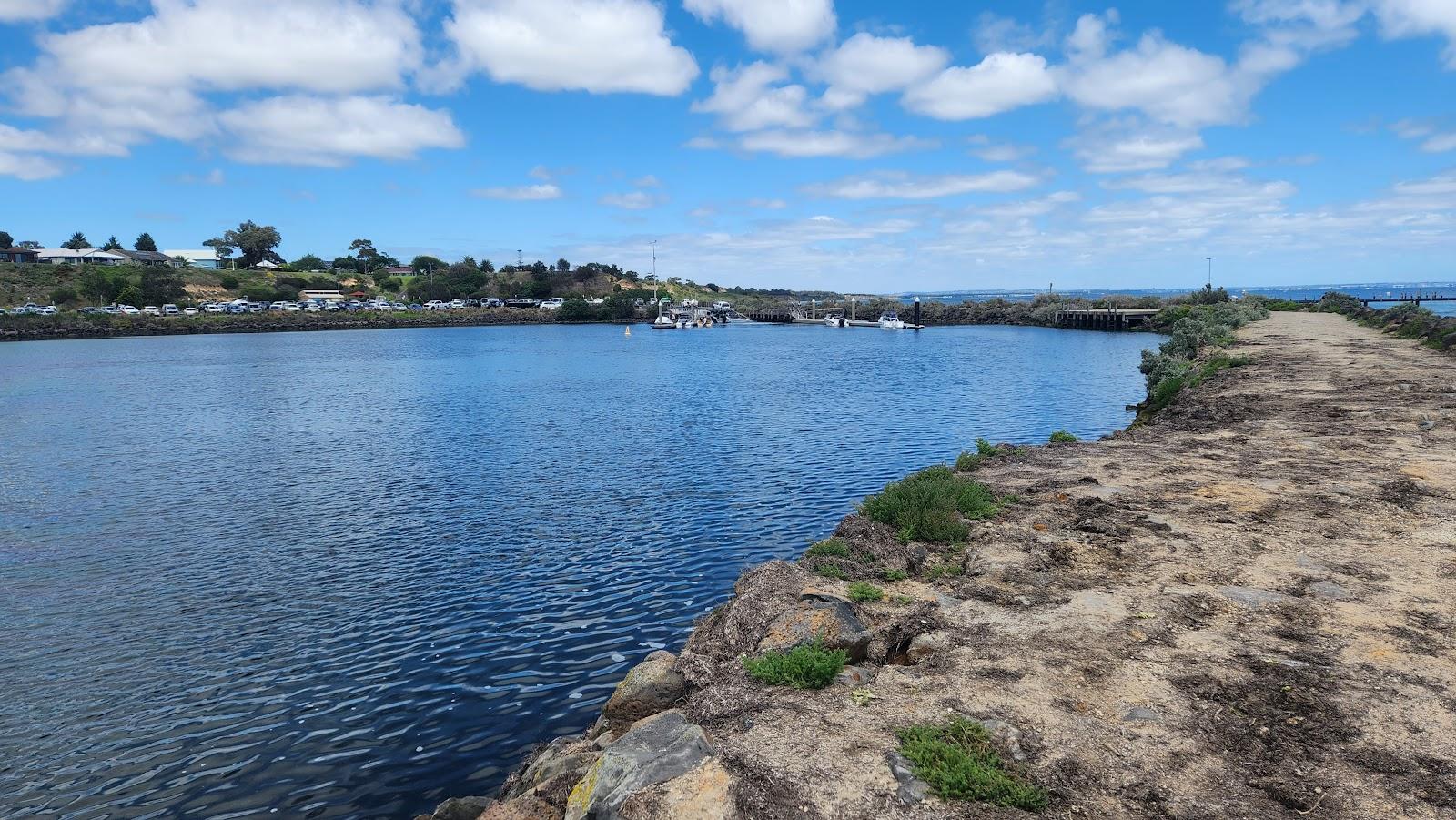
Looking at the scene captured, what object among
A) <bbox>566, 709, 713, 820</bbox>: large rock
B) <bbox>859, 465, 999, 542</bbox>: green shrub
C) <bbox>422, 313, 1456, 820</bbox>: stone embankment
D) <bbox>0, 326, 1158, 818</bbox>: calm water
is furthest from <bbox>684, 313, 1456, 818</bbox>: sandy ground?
<bbox>0, 326, 1158, 818</bbox>: calm water

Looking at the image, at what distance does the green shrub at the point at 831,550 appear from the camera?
47.2 ft

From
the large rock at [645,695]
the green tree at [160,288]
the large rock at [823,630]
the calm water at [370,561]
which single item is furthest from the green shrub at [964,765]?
the green tree at [160,288]

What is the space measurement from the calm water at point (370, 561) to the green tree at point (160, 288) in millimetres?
132115

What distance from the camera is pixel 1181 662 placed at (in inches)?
358

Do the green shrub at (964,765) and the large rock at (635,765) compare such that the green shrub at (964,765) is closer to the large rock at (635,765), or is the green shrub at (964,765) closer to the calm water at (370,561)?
the large rock at (635,765)

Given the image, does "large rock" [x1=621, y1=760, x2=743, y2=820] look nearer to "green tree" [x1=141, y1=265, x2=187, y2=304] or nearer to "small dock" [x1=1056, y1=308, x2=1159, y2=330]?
"small dock" [x1=1056, y1=308, x2=1159, y2=330]

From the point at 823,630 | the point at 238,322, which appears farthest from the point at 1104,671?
the point at 238,322

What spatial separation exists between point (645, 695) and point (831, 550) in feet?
17.2

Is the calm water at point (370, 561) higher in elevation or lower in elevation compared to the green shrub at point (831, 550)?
lower

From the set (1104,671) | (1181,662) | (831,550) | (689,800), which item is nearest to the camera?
(689,800)

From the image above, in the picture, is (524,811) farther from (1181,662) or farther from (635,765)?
(1181,662)

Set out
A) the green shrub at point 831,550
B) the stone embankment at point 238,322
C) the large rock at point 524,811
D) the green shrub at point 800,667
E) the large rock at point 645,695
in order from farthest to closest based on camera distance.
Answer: the stone embankment at point 238,322 < the green shrub at point 831,550 < the large rock at point 645,695 < the green shrub at point 800,667 < the large rock at point 524,811

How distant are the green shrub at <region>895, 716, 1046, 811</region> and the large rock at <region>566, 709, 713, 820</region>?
1904 millimetres

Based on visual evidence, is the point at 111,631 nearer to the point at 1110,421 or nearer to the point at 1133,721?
the point at 1133,721
